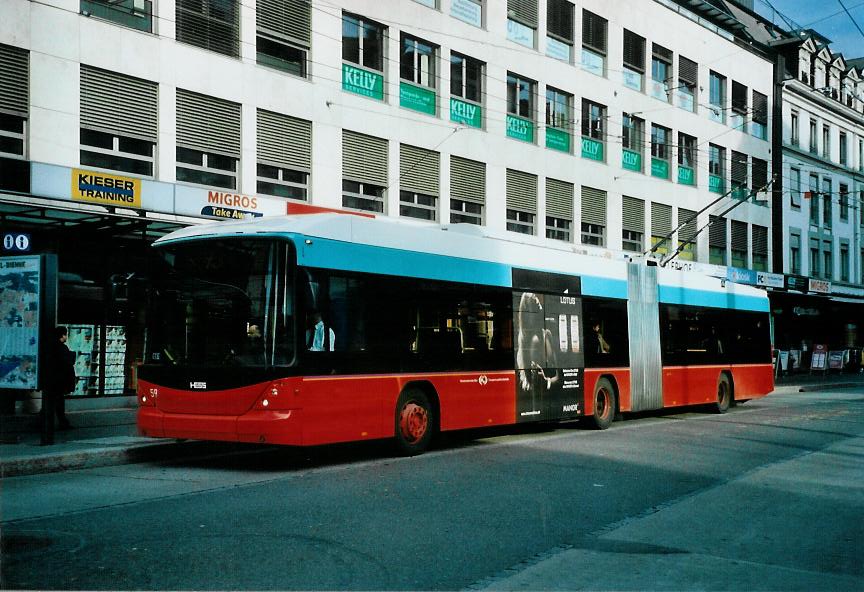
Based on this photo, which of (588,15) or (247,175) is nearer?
(247,175)

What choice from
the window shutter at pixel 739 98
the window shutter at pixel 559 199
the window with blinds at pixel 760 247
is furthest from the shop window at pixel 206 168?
the window with blinds at pixel 760 247

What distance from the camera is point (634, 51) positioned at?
121 feet

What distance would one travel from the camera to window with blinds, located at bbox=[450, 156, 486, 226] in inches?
1115

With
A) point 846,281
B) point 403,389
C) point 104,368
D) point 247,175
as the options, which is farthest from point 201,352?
point 846,281

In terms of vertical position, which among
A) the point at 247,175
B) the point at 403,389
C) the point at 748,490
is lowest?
the point at 748,490

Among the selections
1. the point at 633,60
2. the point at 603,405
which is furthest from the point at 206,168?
the point at 633,60

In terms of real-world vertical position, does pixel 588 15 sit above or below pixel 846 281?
above

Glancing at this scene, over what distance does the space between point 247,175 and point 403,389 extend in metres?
10.6

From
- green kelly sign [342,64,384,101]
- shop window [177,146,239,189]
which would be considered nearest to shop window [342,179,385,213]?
green kelly sign [342,64,384,101]

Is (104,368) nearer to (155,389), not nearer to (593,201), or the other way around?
(155,389)

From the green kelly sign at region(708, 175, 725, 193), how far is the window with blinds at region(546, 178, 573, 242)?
11215mm

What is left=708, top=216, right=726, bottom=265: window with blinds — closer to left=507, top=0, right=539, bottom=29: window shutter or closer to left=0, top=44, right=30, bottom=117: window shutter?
left=507, top=0, right=539, bottom=29: window shutter

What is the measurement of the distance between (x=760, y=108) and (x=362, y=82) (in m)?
27.3

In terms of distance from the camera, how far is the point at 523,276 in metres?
16.0
